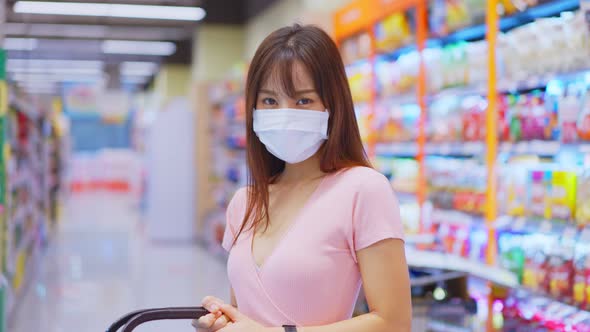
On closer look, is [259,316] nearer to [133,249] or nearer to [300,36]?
[300,36]

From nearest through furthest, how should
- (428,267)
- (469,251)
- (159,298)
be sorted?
(428,267) → (469,251) → (159,298)

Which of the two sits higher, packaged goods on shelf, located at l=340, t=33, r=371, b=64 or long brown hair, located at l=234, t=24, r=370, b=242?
packaged goods on shelf, located at l=340, t=33, r=371, b=64

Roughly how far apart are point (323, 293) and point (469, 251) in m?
3.50

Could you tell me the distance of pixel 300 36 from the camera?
1800 mm

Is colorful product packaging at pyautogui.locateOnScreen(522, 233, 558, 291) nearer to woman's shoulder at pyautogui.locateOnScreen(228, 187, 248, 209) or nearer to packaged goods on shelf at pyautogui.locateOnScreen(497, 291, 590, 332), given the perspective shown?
packaged goods on shelf at pyautogui.locateOnScreen(497, 291, 590, 332)

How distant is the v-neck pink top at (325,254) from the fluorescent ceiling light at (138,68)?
65.0 ft

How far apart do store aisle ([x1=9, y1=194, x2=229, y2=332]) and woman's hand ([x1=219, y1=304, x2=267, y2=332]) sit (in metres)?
4.67

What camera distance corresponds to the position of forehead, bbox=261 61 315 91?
1761mm

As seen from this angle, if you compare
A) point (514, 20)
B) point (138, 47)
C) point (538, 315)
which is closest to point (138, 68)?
point (138, 47)

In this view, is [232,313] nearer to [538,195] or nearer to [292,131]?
[292,131]

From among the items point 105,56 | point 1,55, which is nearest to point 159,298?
point 1,55

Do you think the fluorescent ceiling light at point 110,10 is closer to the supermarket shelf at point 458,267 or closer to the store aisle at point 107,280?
the store aisle at point 107,280

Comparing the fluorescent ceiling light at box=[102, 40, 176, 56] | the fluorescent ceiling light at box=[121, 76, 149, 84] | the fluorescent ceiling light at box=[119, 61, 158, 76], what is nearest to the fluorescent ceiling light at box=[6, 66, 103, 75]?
the fluorescent ceiling light at box=[119, 61, 158, 76]

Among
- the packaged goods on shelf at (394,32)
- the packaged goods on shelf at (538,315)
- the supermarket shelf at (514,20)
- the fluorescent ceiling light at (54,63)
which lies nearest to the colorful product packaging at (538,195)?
the packaged goods on shelf at (538,315)
